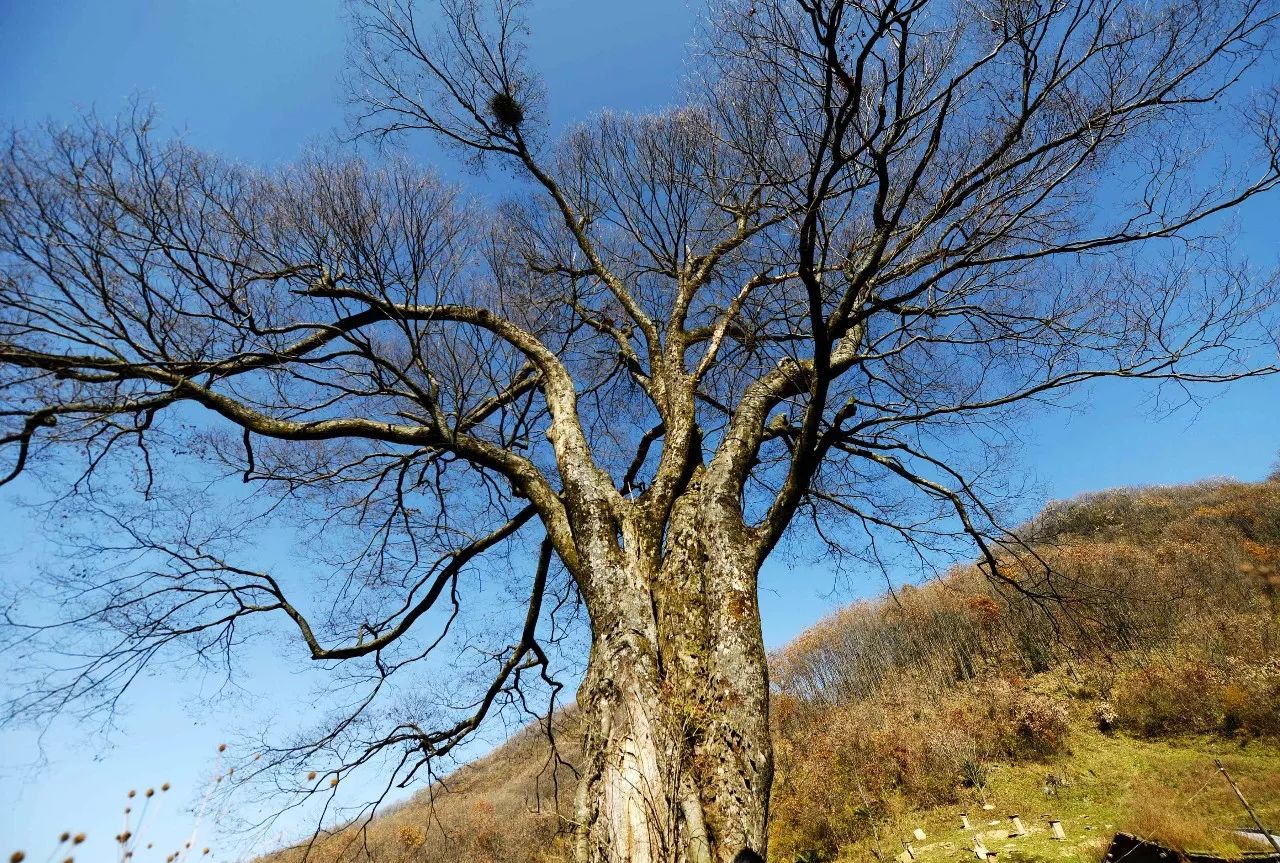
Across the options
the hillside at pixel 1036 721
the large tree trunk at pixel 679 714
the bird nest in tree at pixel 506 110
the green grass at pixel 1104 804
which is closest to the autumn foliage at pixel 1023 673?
the hillside at pixel 1036 721

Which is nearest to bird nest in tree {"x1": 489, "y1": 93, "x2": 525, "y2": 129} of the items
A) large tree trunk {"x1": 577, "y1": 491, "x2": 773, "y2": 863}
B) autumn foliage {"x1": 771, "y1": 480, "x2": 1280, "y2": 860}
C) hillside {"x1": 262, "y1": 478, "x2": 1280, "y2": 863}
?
large tree trunk {"x1": 577, "y1": 491, "x2": 773, "y2": 863}

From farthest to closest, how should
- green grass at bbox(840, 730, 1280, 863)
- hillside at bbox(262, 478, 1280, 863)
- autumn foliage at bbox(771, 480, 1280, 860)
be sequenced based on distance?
1. autumn foliage at bbox(771, 480, 1280, 860)
2. hillside at bbox(262, 478, 1280, 863)
3. green grass at bbox(840, 730, 1280, 863)

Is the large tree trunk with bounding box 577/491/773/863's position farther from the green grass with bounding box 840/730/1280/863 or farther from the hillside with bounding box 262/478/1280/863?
the green grass with bounding box 840/730/1280/863

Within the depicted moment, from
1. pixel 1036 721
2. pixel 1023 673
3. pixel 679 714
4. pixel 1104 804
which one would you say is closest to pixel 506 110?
pixel 679 714

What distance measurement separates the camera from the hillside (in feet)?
30.2

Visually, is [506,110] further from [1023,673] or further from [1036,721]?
[1023,673]

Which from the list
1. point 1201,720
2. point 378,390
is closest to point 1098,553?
point 1201,720

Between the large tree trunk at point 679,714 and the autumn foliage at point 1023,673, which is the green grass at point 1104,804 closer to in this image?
the autumn foliage at point 1023,673

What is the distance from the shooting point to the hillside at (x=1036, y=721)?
9.21m

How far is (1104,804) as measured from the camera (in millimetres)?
10297

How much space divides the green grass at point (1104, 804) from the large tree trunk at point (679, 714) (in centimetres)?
908

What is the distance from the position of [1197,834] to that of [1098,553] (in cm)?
1699

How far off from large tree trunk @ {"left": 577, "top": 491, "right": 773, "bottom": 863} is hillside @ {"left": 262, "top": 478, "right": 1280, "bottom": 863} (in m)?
1.39

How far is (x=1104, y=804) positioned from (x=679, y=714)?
1339cm
